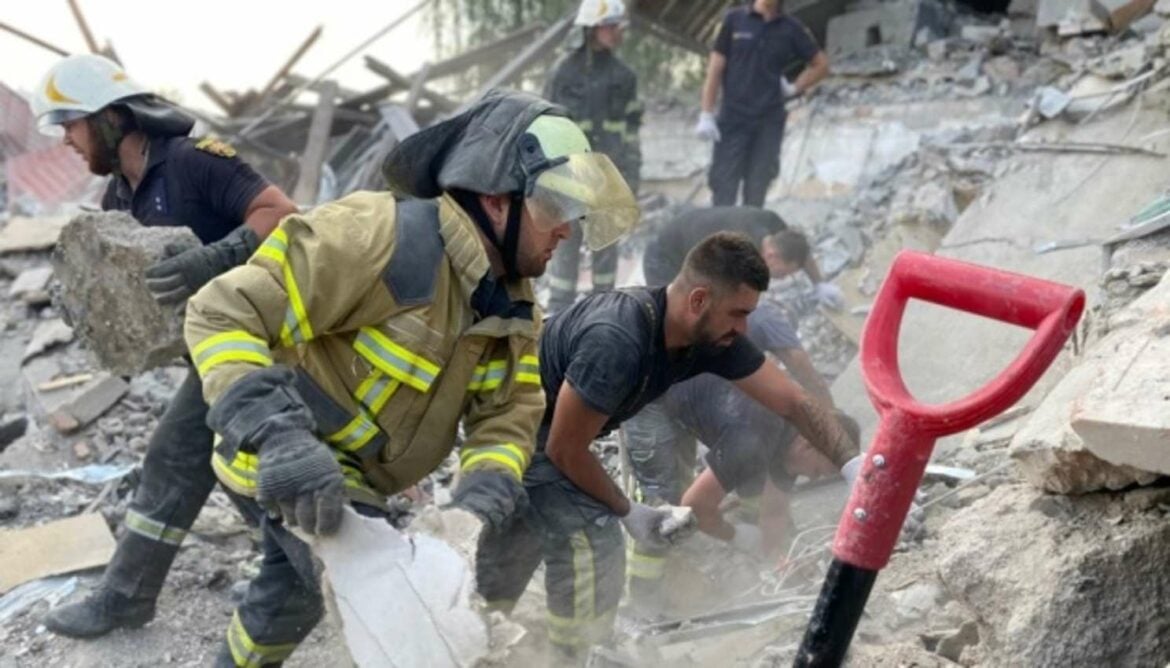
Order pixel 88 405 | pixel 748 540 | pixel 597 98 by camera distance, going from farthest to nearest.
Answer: pixel 597 98
pixel 88 405
pixel 748 540

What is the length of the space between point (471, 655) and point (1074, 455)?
1278 mm

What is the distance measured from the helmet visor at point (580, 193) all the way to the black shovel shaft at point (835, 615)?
3.51 ft

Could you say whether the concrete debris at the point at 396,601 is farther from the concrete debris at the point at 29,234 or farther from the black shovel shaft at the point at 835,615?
the concrete debris at the point at 29,234

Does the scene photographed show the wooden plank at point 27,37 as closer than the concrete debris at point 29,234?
No

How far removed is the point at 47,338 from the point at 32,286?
69 centimetres

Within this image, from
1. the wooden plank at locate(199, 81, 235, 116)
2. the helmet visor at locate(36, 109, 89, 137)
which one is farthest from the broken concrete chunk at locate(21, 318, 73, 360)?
the wooden plank at locate(199, 81, 235, 116)

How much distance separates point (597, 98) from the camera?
23.8ft

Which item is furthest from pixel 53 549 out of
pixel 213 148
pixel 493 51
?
pixel 493 51

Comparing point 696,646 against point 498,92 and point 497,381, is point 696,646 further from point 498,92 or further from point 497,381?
point 498,92

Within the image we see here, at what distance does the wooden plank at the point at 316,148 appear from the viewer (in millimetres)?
10629

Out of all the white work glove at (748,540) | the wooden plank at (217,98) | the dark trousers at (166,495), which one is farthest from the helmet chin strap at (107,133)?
the wooden plank at (217,98)

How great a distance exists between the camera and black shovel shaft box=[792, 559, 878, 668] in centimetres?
194

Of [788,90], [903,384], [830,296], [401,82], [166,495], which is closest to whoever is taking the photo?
[903,384]

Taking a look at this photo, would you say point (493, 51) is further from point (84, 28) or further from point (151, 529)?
point (151, 529)
